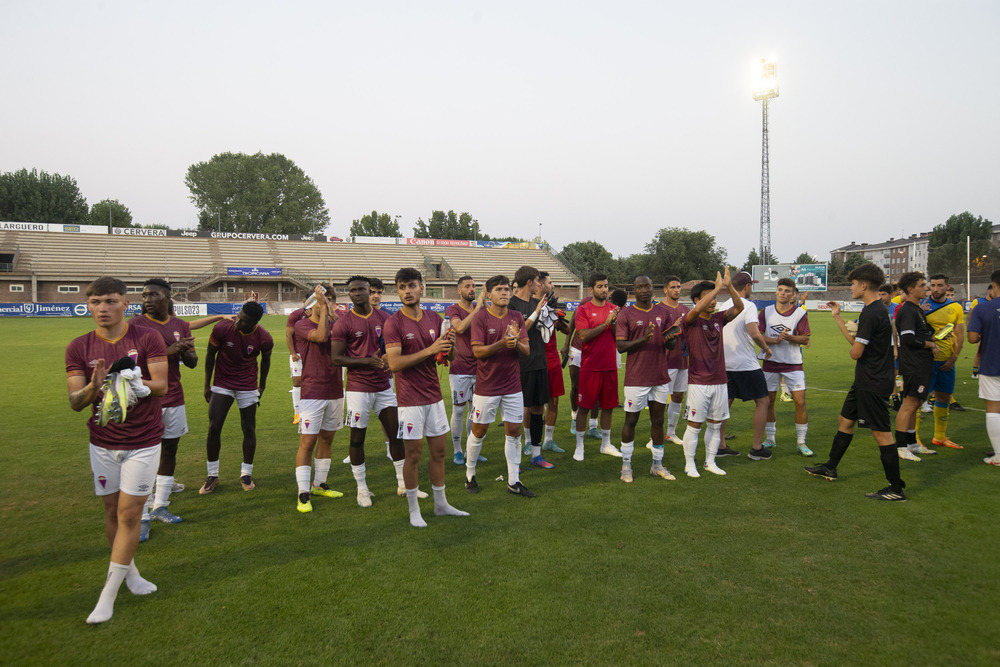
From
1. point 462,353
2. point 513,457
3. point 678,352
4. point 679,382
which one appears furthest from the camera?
point 679,382

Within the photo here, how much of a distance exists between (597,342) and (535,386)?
1.05 meters

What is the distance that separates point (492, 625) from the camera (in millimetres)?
3676

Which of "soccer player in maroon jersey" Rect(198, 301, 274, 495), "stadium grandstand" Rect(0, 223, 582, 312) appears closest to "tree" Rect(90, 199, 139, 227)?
"stadium grandstand" Rect(0, 223, 582, 312)

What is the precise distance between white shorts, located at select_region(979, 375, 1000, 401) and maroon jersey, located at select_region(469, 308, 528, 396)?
5680 millimetres

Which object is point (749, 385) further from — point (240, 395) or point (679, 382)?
point (240, 395)

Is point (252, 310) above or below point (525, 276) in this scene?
below

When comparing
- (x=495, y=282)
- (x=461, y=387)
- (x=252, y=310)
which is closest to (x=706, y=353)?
(x=495, y=282)

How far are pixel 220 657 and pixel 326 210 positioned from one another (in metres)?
94.3

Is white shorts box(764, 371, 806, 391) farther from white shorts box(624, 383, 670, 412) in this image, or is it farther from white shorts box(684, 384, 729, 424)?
white shorts box(624, 383, 670, 412)

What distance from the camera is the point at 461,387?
755cm

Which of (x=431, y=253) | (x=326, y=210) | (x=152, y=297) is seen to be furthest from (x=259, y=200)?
(x=152, y=297)

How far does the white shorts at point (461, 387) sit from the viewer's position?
752cm

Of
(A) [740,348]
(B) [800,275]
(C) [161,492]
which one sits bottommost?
(C) [161,492]

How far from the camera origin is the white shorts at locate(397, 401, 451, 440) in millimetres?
5281
